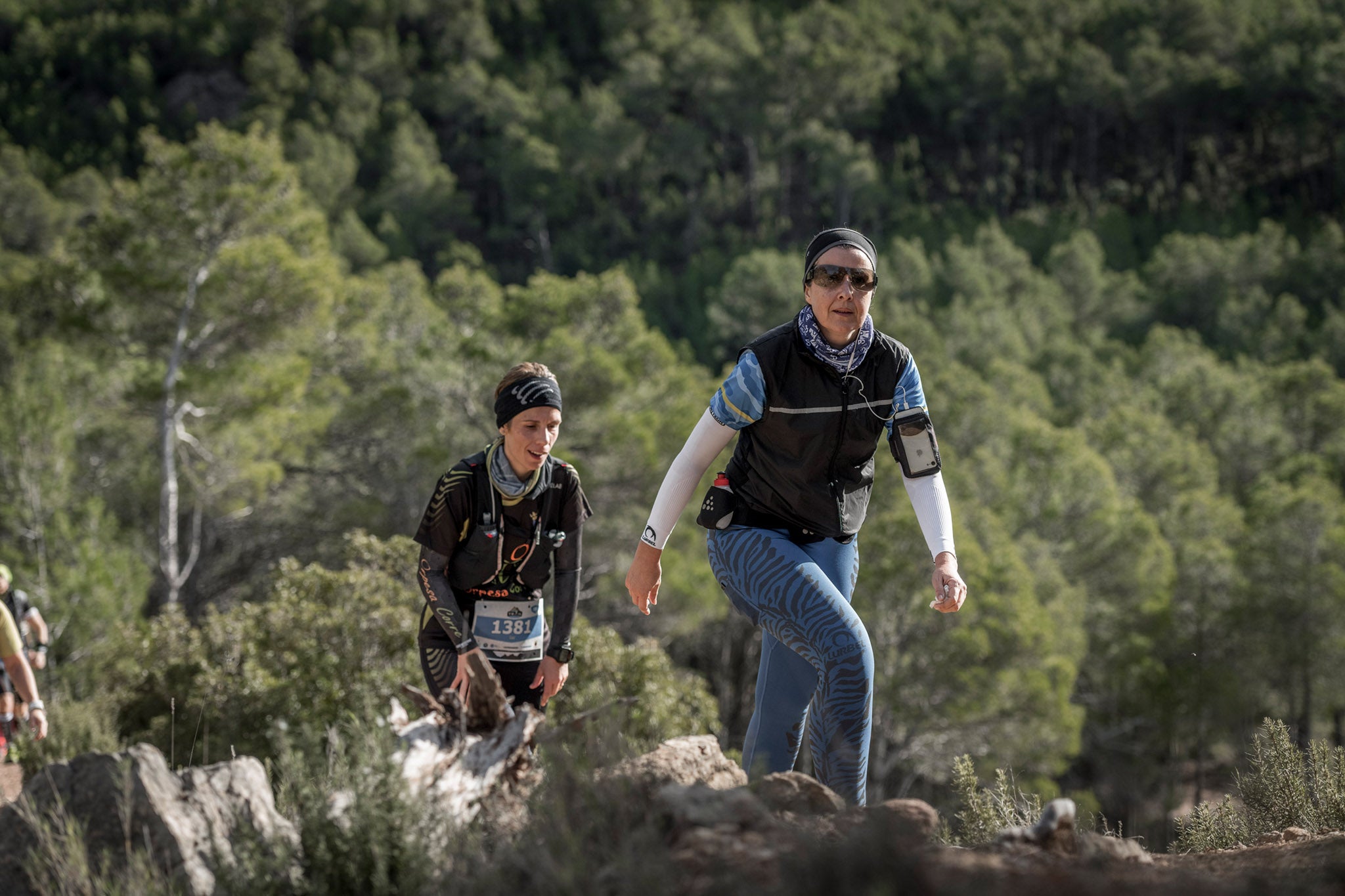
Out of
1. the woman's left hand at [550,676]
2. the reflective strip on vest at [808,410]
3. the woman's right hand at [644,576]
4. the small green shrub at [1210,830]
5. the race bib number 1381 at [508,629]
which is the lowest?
Answer: the small green shrub at [1210,830]

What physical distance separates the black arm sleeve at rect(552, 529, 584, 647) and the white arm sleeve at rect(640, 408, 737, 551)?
1.92 feet

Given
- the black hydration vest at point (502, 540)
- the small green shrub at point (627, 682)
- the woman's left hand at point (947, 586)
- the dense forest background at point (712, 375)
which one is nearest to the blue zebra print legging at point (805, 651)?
the woman's left hand at point (947, 586)

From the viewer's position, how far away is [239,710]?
9.44m

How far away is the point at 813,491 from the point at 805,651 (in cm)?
46

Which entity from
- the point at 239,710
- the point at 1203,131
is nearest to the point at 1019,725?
the point at 239,710

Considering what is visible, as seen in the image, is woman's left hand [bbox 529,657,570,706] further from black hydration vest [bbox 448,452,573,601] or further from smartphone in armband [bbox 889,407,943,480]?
smartphone in armband [bbox 889,407,943,480]

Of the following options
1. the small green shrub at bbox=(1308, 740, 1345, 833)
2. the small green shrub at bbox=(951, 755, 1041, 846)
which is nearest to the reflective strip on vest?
the small green shrub at bbox=(951, 755, 1041, 846)

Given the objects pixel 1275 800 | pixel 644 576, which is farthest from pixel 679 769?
pixel 1275 800

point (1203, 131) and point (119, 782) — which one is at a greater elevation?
point (1203, 131)

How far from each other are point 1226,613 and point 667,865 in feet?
90.1

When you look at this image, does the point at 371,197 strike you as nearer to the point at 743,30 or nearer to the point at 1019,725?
the point at 743,30

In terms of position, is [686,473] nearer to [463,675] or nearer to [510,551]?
[510,551]

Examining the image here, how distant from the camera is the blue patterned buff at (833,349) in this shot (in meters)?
3.14

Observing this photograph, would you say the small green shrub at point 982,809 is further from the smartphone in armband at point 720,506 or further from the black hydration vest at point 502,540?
the black hydration vest at point 502,540
